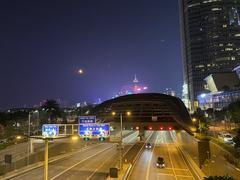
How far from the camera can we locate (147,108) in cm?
16150

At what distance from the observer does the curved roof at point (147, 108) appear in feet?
508

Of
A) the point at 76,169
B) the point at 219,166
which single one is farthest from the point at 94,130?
the point at 219,166

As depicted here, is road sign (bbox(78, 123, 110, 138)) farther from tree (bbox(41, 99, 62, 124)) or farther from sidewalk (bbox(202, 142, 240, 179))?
tree (bbox(41, 99, 62, 124))

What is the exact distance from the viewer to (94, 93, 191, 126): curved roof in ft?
508

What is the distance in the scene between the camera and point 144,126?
12075 centimetres

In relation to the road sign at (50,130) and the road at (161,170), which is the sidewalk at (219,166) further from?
the road sign at (50,130)

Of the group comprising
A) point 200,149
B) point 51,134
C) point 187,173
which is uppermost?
point 51,134

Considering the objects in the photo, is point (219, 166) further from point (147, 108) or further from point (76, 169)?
point (147, 108)

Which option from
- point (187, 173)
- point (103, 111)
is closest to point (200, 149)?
point (187, 173)

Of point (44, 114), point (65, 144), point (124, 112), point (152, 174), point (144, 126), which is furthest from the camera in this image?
point (44, 114)

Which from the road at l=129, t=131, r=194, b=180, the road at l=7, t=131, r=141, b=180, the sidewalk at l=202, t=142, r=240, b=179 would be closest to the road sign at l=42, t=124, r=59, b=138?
the road at l=7, t=131, r=141, b=180

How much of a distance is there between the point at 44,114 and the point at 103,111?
35598 millimetres

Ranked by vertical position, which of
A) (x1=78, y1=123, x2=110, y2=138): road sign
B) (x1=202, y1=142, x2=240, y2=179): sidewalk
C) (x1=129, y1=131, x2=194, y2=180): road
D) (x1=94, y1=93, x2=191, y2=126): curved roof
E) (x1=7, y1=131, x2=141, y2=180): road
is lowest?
(x1=129, y1=131, x2=194, y2=180): road

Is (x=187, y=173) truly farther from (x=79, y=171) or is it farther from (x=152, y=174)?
(x=79, y=171)
